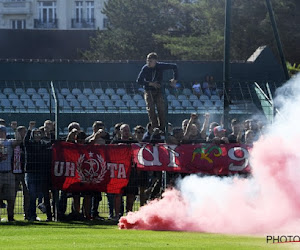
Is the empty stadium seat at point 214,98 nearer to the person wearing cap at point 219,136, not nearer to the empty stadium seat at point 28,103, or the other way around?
the empty stadium seat at point 28,103

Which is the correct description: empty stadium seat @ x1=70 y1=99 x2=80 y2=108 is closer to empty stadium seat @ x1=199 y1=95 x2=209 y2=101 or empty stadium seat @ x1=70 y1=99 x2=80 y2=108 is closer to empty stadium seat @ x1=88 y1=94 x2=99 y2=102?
empty stadium seat @ x1=88 y1=94 x2=99 y2=102

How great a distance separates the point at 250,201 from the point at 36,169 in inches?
180

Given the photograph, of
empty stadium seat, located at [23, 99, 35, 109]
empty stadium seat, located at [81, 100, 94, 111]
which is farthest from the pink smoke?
empty stadium seat, located at [23, 99, 35, 109]

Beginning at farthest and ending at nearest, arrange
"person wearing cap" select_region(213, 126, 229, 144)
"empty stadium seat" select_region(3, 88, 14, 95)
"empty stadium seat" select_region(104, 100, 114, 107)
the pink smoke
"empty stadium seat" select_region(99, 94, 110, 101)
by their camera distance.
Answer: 1. "empty stadium seat" select_region(99, 94, 110, 101)
2. "empty stadium seat" select_region(104, 100, 114, 107)
3. "empty stadium seat" select_region(3, 88, 14, 95)
4. "person wearing cap" select_region(213, 126, 229, 144)
5. the pink smoke

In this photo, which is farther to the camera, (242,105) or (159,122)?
(242,105)

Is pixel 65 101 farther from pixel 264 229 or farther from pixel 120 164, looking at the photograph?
pixel 264 229

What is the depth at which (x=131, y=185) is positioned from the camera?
1783cm

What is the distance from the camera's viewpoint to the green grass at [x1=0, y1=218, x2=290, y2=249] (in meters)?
13.1

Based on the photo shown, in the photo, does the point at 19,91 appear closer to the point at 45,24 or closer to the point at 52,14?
the point at 45,24

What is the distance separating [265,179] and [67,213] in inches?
199

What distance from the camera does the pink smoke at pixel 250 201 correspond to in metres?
15.5

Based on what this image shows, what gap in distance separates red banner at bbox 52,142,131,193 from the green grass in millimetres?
1357

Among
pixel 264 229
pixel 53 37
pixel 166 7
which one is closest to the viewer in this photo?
pixel 264 229

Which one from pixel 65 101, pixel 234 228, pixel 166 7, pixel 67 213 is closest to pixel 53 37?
pixel 166 7
